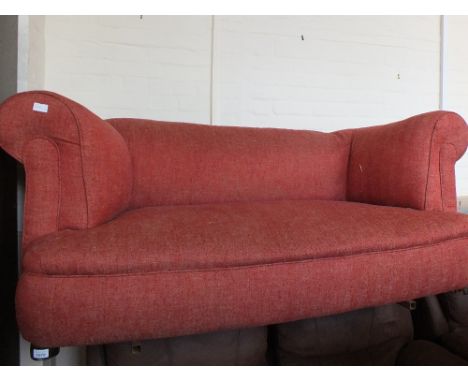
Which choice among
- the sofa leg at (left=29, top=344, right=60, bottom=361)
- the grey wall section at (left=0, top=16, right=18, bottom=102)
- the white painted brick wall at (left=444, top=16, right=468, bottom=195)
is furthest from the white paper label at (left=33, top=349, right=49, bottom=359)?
the white painted brick wall at (left=444, top=16, right=468, bottom=195)

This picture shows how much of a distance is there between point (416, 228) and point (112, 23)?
5.66 ft

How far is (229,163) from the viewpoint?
47.0 inches

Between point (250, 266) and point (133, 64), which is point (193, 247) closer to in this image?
point (250, 266)

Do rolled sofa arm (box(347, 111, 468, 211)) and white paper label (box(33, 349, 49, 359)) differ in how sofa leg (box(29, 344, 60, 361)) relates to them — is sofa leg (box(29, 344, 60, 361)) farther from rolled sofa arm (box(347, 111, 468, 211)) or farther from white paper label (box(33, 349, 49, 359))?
rolled sofa arm (box(347, 111, 468, 211))

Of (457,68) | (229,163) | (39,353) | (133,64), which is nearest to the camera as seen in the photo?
(39,353)

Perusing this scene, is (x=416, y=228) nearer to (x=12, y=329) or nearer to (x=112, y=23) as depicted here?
(x=12, y=329)

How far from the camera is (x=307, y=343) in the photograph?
2.75 feet

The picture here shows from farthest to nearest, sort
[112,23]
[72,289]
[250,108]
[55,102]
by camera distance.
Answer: [250,108] < [112,23] < [55,102] < [72,289]

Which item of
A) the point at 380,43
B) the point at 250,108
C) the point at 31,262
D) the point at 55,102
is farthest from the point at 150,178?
the point at 380,43

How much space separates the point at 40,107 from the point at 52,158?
123 mm

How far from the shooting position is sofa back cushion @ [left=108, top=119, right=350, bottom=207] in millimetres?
1108

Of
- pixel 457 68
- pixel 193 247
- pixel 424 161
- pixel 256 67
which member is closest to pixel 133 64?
pixel 256 67

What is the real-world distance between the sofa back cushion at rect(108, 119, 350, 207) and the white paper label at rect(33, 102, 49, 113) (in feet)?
1.48

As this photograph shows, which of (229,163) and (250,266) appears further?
(229,163)
